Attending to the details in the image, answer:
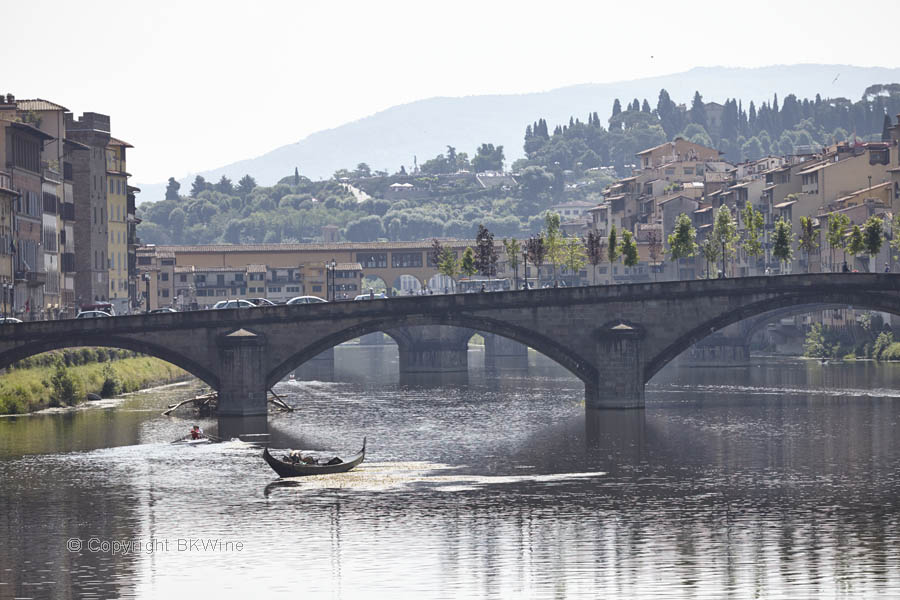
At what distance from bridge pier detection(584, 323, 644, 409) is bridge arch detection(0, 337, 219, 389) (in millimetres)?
28267

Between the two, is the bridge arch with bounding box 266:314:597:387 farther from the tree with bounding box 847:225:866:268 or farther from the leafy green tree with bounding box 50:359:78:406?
the tree with bounding box 847:225:866:268

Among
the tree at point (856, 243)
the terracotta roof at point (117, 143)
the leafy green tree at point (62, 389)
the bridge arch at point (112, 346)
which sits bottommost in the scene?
the leafy green tree at point (62, 389)

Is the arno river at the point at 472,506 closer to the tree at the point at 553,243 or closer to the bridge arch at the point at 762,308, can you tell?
the bridge arch at the point at 762,308

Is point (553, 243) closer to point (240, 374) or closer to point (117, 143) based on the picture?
point (117, 143)

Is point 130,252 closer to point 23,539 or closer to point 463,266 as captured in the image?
point 463,266

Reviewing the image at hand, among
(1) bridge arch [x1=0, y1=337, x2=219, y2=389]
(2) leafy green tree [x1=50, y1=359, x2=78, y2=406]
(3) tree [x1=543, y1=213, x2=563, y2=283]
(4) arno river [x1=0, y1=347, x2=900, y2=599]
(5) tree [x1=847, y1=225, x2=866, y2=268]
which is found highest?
(3) tree [x1=543, y1=213, x2=563, y2=283]

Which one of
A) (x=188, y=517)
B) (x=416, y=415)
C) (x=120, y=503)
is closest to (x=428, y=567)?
(x=188, y=517)

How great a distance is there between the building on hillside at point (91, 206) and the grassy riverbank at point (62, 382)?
653 inches

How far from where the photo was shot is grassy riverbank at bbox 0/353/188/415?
121375 mm

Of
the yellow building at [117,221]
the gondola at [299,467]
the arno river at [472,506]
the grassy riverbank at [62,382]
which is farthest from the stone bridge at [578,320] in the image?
the yellow building at [117,221]

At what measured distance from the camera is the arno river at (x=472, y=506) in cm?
6178

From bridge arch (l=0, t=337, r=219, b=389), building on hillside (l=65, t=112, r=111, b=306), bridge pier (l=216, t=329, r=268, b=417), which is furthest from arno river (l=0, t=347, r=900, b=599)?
building on hillside (l=65, t=112, r=111, b=306)

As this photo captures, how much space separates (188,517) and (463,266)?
106 m

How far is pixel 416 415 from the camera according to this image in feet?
415
